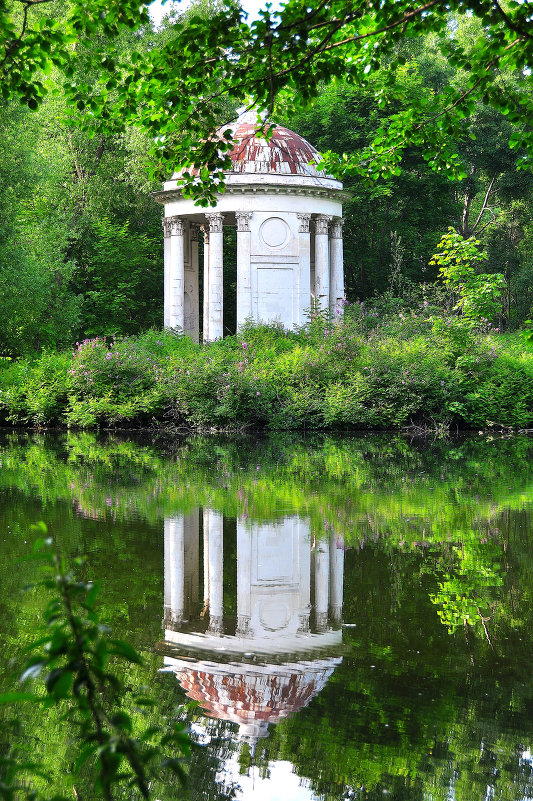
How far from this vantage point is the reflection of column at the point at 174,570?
5734mm

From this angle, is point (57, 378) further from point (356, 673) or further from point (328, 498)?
point (356, 673)

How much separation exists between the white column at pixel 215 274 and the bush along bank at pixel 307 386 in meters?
6.59

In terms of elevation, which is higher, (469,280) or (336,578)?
(469,280)

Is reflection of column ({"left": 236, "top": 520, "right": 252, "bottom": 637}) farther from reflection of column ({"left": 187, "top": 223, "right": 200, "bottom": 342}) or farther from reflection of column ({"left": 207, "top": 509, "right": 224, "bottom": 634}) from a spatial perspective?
reflection of column ({"left": 187, "top": 223, "right": 200, "bottom": 342})

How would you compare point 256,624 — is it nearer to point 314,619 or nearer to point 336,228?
point 314,619

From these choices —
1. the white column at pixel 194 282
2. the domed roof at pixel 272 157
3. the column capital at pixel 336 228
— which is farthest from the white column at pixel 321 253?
the white column at pixel 194 282

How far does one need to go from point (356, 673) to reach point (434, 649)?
58 cm

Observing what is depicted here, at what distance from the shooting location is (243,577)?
6.78m

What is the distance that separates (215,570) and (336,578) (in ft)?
3.18

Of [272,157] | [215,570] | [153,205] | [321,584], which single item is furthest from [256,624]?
[153,205]

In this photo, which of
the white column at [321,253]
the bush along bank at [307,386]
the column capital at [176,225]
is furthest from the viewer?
the column capital at [176,225]

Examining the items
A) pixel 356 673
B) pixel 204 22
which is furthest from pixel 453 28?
pixel 356 673

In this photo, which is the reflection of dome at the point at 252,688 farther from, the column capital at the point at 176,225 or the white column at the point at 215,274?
the column capital at the point at 176,225

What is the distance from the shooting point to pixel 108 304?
137 feet
